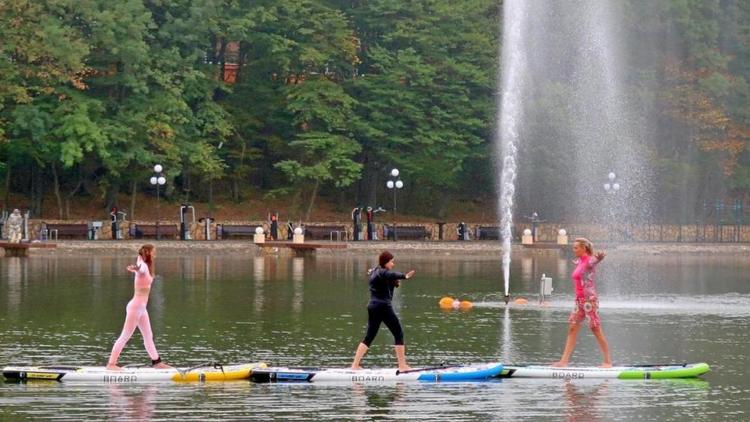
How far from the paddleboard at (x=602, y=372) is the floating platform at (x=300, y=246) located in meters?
43.5

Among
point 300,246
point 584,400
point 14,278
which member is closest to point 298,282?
point 14,278

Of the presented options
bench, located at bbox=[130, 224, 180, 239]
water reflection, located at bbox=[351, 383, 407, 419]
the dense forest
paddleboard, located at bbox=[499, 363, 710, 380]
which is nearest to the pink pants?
paddleboard, located at bbox=[499, 363, 710, 380]

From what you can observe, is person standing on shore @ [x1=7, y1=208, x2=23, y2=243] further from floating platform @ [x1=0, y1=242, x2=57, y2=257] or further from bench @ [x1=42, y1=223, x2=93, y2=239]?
bench @ [x1=42, y1=223, x2=93, y2=239]

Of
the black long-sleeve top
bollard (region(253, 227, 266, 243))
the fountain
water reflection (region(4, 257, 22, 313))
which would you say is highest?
the fountain

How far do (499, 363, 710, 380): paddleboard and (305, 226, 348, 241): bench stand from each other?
5330 centimetres

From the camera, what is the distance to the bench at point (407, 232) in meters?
81.1

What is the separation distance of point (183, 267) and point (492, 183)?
35.7m

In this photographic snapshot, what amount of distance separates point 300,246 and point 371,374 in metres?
44.2

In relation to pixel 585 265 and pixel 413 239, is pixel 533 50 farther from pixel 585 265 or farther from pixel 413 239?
pixel 585 265

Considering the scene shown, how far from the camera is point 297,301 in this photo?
41.6 m

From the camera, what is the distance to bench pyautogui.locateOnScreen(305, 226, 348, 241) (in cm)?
7944

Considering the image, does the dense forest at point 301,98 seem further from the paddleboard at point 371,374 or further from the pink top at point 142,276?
the paddleboard at point 371,374

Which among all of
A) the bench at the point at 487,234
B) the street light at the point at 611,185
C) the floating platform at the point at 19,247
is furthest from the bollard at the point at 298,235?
the street light at the point at 611,185

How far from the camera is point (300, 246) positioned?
69.3m
